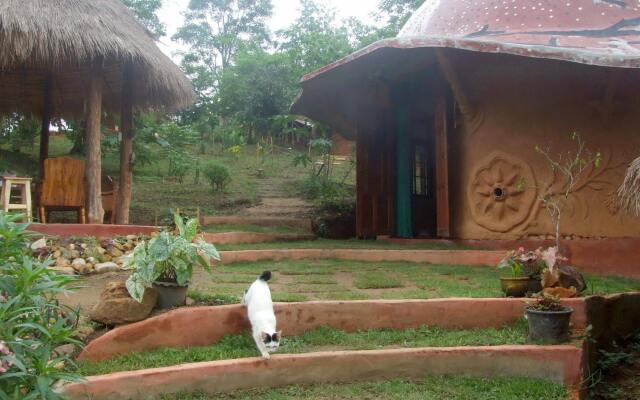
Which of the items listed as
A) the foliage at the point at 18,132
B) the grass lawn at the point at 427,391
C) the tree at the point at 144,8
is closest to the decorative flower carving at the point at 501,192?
the grass lawn at the point at 427,391

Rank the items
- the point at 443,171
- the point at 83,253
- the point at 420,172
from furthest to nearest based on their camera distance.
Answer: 1. the point at 420,172
2. the point at 443,171
3. the point at 83,253

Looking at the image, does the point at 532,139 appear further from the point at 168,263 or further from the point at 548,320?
the point at 168,263

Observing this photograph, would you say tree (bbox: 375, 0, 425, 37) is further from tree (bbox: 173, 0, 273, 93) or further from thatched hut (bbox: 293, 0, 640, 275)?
tree (bbox: 173, 0, 273, 93)

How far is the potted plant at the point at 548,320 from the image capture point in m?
4.18

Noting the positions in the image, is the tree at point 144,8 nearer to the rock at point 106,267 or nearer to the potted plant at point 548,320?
the rock at point 106,267

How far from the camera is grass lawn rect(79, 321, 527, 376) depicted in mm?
3641

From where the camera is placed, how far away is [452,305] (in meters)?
4.58

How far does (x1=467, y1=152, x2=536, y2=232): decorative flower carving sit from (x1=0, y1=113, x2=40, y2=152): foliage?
32.6 ft

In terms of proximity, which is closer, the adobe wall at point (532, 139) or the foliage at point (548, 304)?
the foliage at point (548, 304)

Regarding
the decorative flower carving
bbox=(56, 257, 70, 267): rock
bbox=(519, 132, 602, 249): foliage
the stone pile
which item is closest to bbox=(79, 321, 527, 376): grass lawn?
the stone pile

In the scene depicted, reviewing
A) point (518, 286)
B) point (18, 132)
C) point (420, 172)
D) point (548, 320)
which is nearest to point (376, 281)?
point (518, 286)

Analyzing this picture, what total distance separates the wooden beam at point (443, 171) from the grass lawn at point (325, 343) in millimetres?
3731

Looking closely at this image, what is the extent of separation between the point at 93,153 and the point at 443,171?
488 centimetres

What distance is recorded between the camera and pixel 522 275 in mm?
4988
